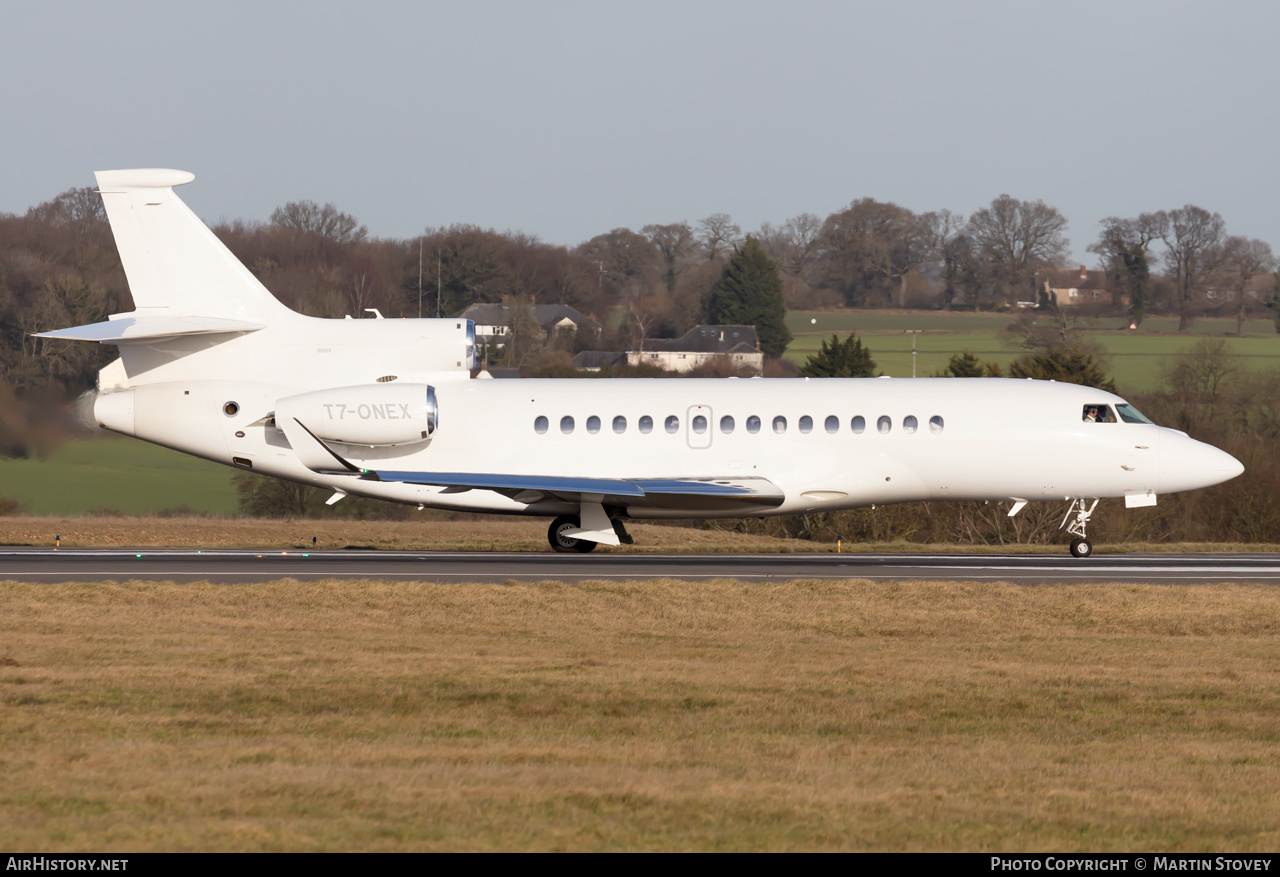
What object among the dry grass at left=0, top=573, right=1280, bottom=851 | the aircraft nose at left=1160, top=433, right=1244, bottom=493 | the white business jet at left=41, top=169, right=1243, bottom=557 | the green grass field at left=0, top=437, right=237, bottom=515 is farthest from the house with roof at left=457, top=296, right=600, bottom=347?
the dry grass at left=0, top=573, right=1280, bottom=851

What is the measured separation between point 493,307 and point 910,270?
131ft

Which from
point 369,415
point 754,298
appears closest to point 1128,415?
point 369,415

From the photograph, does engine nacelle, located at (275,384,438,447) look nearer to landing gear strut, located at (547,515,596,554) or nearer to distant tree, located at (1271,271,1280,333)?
landing gear strut, located at (547,515,596,554)

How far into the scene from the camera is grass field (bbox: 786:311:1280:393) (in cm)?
7388

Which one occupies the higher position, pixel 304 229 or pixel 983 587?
pixel 304 229

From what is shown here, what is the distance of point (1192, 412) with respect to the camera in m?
52.5

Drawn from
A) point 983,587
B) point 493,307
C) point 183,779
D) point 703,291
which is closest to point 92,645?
point 183,779

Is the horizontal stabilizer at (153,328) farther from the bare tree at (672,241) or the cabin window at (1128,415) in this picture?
the bare tree at (672,241)

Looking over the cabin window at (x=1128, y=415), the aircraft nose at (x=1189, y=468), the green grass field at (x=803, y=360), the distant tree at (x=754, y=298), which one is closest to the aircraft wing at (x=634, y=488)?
the cabin window at (x=1128, y=415)

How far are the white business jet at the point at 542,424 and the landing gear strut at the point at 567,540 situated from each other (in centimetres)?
4

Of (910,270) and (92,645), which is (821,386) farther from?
(910,270)

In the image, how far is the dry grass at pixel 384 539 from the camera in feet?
97.1

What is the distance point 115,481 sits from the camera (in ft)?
145

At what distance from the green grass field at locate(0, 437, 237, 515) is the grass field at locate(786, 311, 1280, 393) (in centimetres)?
3599
